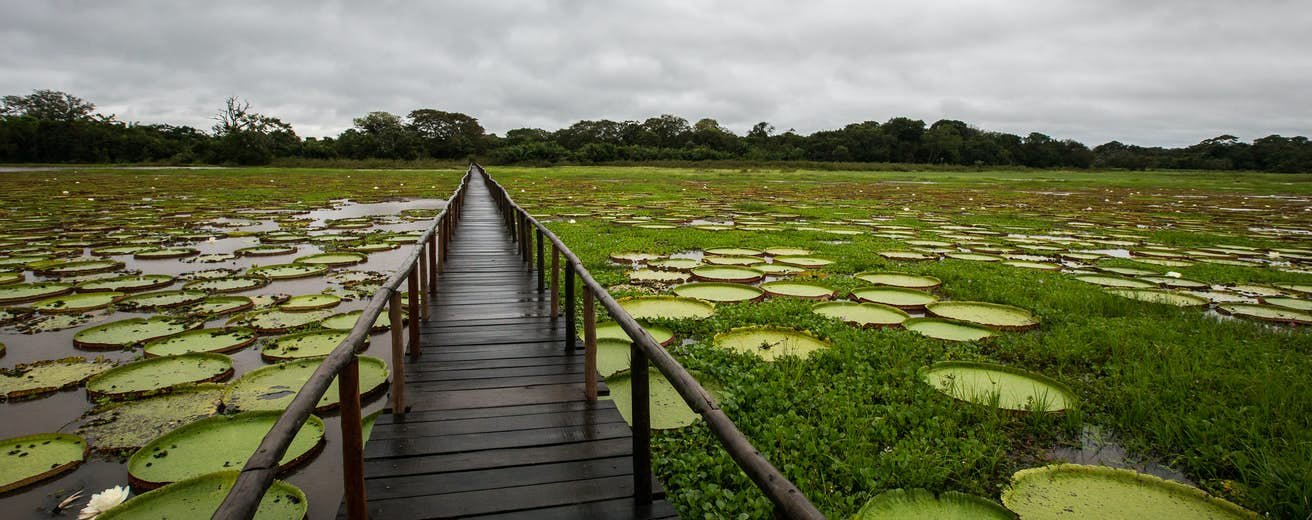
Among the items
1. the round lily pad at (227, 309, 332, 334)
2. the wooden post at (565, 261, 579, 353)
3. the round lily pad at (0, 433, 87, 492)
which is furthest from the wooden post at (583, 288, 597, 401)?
the round lily pad at (227, 309, 332, 334)

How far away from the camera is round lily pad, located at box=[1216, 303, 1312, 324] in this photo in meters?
5.30

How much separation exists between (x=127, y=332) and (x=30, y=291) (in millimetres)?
2421

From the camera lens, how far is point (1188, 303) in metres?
5.88

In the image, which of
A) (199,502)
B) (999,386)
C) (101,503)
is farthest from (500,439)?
(999,386)

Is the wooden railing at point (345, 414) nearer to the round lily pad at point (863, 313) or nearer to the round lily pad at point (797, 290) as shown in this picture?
the round lily pad at point (863, 313)

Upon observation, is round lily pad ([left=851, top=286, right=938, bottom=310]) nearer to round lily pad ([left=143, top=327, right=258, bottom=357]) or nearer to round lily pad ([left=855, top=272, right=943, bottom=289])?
round lily pad ([left=855, top=272, right=943, bottom=289])

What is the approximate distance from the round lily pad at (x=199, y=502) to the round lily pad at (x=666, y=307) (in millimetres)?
3214

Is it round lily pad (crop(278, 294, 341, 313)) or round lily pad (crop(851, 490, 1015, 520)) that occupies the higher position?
round lily pad (crop(278, 294, 341, 313))

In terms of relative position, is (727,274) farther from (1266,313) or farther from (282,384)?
(1266,313)

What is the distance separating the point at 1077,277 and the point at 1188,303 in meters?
1.39

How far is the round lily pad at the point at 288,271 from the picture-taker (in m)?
7.12

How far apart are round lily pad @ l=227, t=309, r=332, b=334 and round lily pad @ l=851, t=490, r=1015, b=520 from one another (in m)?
4.67

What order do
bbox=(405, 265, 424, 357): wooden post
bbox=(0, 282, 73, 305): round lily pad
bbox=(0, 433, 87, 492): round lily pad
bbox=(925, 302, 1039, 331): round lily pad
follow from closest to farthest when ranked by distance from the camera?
bbox=(0, 433, 87, 492): round lily pad
bbox=(405, 265, 424, 357): wooden post
bbox=(925, 302, 1039, 331): round lily pad
bbox=(0, 282, 73, 305): round lily pad

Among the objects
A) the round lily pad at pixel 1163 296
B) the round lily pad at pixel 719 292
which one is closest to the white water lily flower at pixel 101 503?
the round lily pad at pixel 719 292
